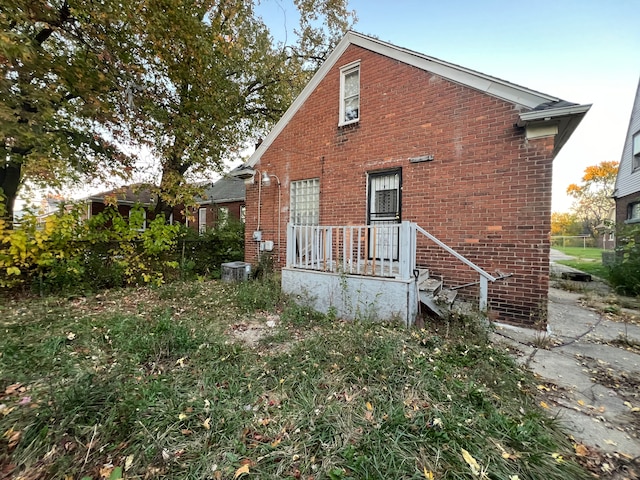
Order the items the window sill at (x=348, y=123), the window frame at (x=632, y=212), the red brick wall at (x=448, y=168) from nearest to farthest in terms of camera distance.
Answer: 1. the red brick wall at (x=448, y=168)
2. the window sill at (x=348, y=123)
3. the window frame at (x=632, y=212)

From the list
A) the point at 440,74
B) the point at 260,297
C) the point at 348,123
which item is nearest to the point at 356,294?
the point at 260,297

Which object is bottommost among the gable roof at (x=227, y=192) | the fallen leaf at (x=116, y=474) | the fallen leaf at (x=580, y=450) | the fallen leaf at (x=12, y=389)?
the fallen leaf at (x=580, y=450)

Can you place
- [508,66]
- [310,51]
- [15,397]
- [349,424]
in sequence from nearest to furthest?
[349,424] < [15,397] < [508,66] < [310,51]

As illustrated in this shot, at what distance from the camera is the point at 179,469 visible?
1.75 meters

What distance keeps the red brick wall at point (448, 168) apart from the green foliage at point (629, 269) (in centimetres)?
488

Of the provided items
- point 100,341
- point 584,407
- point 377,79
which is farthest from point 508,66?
point 100,341

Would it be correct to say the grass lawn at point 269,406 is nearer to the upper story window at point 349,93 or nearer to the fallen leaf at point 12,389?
the fallen leaf at point 12,389

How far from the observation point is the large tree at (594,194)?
34.5 metres

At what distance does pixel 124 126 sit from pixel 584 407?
9604 millimetres

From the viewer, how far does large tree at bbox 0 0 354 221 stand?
16.1 ft

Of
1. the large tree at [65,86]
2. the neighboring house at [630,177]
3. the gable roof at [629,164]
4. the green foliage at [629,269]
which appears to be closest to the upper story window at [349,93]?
the large tree at [65,86]

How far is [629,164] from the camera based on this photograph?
37.8ft

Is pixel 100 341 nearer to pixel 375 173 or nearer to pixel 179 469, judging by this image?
pixel 179 469

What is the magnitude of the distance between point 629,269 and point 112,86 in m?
13.3
